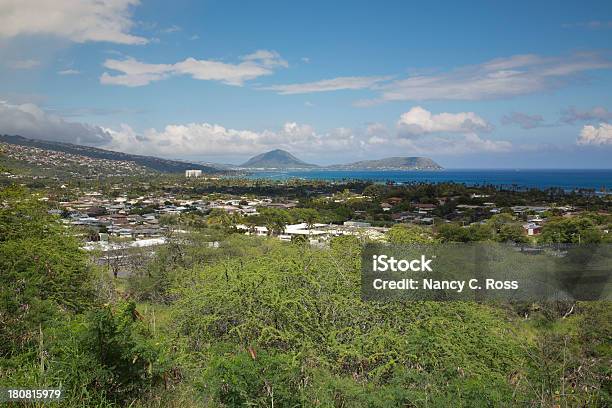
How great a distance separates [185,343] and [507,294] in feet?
61.3

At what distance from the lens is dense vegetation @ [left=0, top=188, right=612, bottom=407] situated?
3.75 meters

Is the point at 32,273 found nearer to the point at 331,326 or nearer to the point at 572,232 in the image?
the point at 331,326

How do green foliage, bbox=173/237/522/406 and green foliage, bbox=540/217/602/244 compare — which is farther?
green foliage, bbox=540/217/602/244

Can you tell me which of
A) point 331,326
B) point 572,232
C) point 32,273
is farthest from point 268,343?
point 572,232

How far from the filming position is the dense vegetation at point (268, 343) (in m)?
3.75

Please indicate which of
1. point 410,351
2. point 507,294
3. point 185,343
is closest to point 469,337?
point 410,351

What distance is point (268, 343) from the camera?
21.1ft

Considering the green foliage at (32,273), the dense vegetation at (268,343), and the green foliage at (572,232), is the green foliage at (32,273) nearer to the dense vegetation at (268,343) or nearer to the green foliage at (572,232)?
the dense vegetation at (268,343)

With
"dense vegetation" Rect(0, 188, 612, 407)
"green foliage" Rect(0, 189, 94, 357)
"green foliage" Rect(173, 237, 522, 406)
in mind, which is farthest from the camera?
"green foliage" Rect(173, 237, 522, 406)

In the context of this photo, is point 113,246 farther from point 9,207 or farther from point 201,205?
point 201,205

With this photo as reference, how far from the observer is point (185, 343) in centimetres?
661

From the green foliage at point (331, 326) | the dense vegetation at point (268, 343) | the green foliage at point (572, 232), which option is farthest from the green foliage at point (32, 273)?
the green foliage at point (572, 232)

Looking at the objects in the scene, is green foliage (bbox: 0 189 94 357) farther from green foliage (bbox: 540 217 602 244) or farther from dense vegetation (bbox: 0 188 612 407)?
green foliage (bbox: 540 217 602 244)

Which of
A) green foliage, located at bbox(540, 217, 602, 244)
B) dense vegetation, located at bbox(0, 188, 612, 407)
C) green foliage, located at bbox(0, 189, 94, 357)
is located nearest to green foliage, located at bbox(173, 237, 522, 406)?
dense vegetation, located at bbox(0, 188, 612, 407)
